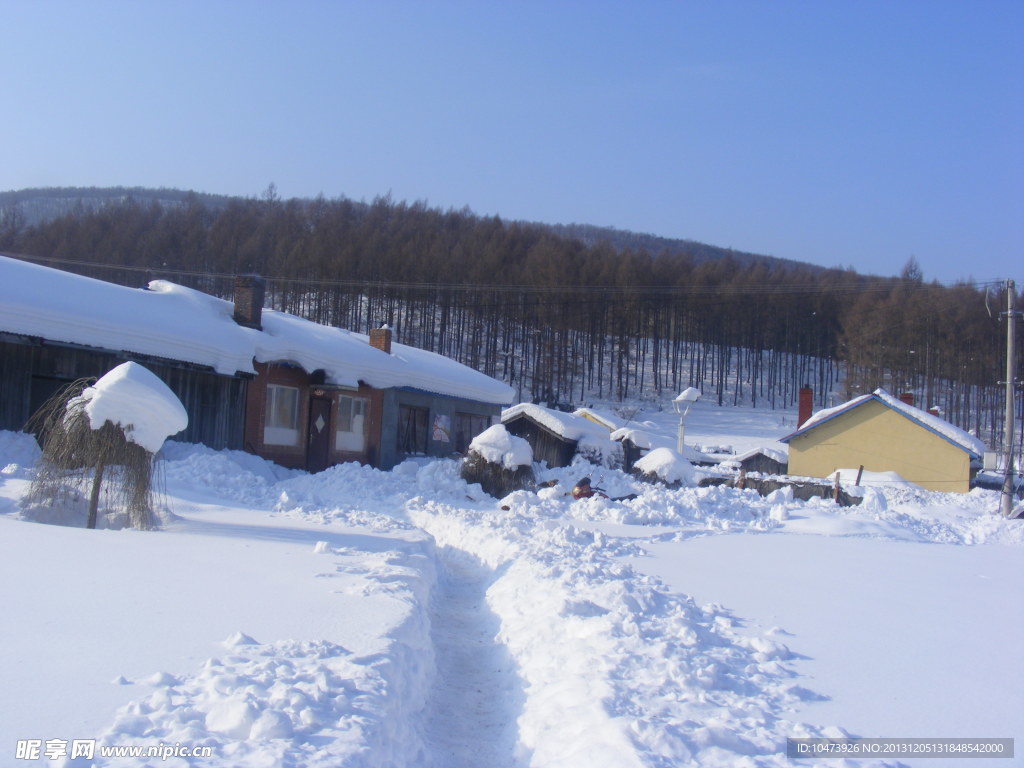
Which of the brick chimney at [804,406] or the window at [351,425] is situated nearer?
the window at [351,425]

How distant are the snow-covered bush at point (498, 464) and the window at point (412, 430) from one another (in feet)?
24.0

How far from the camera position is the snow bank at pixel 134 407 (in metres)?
10.3

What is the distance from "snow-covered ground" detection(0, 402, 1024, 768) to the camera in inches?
166

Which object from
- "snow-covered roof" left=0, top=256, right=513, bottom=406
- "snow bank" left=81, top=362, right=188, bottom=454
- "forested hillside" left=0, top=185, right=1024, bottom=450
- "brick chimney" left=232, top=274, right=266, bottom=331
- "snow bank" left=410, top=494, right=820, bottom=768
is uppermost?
"forested hillside" left=0, top=185, right=1024, bottom=450

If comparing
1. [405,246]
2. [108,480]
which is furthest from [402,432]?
[405,246]

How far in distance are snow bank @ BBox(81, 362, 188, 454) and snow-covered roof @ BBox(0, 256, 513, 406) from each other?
853 cm

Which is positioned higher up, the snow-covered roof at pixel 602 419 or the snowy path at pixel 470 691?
the snow-covered roof at pixel 602 419

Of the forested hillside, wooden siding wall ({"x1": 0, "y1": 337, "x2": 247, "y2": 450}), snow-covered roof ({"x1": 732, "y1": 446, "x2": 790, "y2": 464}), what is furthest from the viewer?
the forested hillside

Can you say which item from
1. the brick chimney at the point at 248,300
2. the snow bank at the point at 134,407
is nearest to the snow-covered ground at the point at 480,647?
the snow bank at the point at 134,407

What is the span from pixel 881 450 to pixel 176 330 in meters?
29.3

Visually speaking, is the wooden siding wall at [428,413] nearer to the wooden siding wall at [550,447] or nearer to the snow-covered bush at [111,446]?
the wooden siding wall at [550,447]

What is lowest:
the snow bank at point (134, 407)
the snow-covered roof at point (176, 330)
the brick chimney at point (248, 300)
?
the snow bank at point (134, 407)

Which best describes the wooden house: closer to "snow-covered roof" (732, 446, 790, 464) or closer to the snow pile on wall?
the snow pile on wall

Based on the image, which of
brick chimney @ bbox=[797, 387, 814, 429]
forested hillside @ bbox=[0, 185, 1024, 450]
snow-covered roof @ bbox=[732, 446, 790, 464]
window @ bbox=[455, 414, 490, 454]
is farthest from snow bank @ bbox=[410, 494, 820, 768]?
forested hillside @ bbox=[0, 185, 1024, 450]
